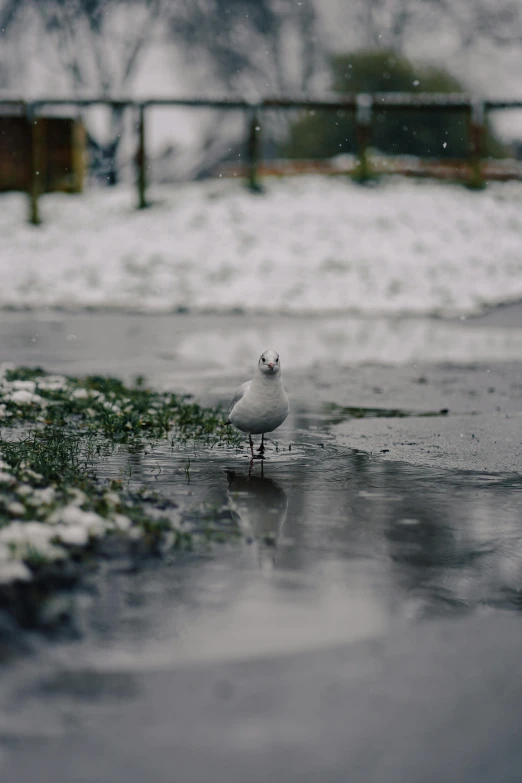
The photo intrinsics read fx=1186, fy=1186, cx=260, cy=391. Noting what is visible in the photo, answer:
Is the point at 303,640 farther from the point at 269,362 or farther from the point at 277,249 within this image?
the point at 277,249

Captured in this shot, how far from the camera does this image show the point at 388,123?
93.2 feet

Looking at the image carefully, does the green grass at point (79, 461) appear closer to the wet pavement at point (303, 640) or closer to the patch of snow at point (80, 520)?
the patch of snow at point (80, 520)

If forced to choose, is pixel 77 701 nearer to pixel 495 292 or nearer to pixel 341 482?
pixel 341 482

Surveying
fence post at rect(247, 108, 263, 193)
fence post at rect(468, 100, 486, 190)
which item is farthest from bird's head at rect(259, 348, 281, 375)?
fence post at rect(468, 100, 486, 190)

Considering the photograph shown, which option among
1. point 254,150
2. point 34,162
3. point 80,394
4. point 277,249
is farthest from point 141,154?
point 80,394

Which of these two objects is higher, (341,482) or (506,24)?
(506,24)

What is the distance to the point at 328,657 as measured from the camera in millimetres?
3949

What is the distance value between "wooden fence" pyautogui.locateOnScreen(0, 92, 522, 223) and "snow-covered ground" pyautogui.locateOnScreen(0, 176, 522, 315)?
0.52 meters

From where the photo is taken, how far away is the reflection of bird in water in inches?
217

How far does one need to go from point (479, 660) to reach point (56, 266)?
694 inches

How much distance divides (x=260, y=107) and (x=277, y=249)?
3.92m

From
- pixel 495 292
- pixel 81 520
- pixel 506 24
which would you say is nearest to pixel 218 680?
pixel 81 520

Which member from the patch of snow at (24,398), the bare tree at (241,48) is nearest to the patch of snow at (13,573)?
the patch of snow at (24,398)

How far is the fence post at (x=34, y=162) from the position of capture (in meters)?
23.0
